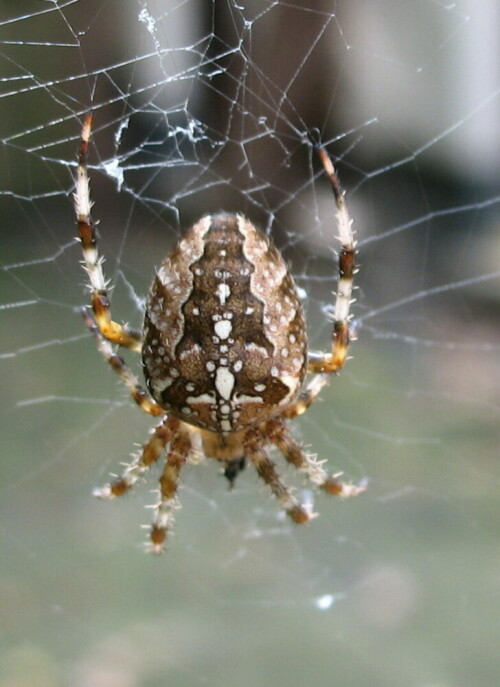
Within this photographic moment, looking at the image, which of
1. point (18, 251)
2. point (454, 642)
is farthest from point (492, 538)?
point (18, 251)

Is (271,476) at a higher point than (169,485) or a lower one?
higher

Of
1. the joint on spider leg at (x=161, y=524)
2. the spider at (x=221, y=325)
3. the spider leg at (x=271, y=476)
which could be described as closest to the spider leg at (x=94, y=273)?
the spider at (x=221, y=325)

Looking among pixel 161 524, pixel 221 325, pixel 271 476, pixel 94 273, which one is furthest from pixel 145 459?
pixel 221 325

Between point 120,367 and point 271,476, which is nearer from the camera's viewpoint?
point 120,367

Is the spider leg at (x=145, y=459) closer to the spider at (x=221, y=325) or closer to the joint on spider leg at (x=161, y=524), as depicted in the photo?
the joint on spider leg at (x=161, y=524)

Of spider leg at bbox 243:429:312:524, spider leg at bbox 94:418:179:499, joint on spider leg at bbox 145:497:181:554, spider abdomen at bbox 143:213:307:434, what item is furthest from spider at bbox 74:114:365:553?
joint on spider leg at bbox 145:497:181:554

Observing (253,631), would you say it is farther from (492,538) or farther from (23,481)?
(23,481)

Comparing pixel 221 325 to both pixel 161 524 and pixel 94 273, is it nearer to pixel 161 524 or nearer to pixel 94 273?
pixel 94 273
